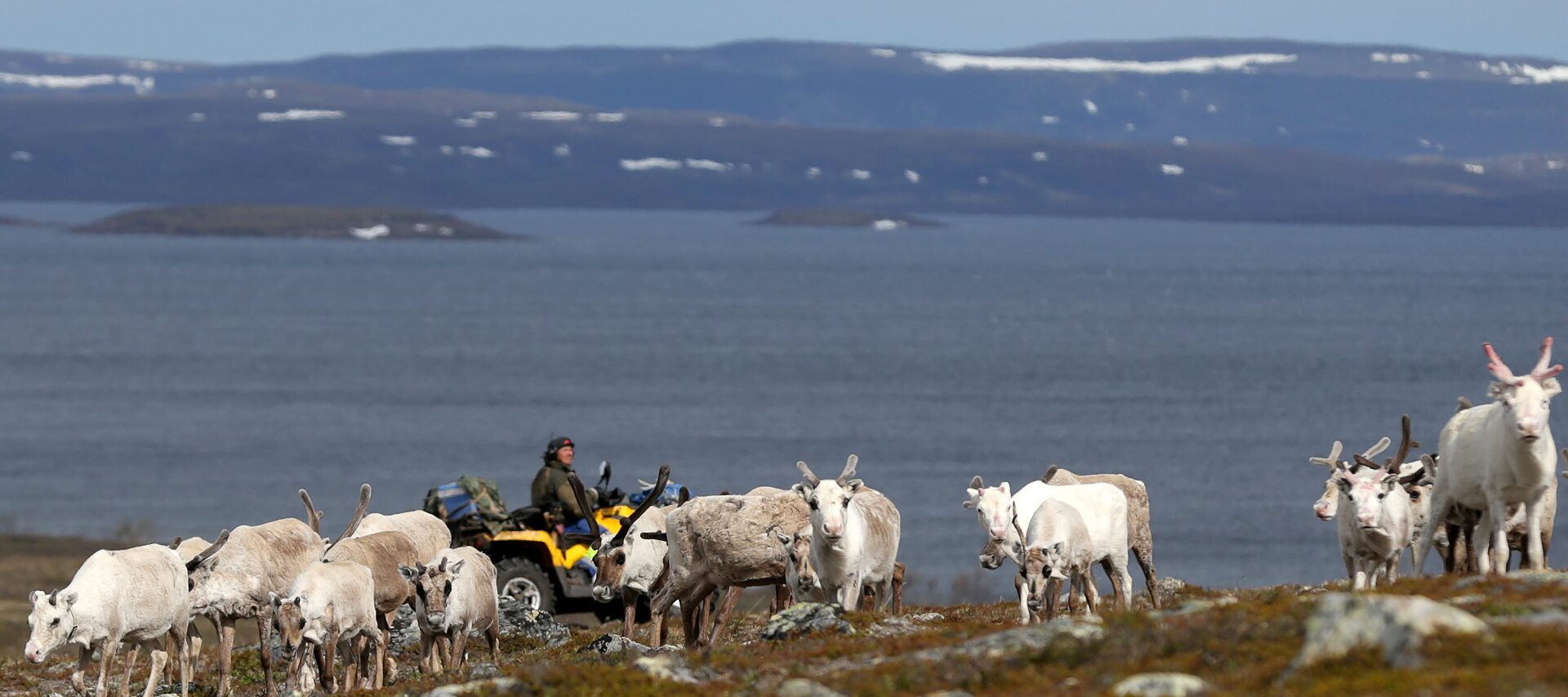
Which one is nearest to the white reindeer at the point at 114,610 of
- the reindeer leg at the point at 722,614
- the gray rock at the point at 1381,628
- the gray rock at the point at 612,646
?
the gray rock at the point at 612,646

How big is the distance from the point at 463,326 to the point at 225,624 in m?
149

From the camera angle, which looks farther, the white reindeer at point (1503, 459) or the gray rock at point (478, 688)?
the white reindeer at point (1503, 459)

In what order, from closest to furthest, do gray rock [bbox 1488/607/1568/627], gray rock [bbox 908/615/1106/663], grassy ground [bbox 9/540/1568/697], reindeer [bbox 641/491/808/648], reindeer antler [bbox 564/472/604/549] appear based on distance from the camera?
1. grassy ground [bbox 9/540/1568/697]
2. gray rock [bbox 1488/607/1568/627]
3. gray rock [bbox 908/615/1106/663]
4. reindeer [bbox 641/491/808/648]
5. reindeer antler [bbox 564/472/604/549]

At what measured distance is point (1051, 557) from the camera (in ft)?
62.2

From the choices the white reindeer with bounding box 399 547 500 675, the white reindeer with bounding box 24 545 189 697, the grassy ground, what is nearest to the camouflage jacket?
the white reindeer with bounding box 399 547 500 675

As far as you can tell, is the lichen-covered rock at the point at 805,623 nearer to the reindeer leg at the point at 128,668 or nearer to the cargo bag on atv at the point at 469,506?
the reindeer leg at the point at 128,668

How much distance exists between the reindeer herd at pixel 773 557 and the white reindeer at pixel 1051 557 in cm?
2

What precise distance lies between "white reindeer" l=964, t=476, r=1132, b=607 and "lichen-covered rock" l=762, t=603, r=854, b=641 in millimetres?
2402

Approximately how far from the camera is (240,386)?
121125mm

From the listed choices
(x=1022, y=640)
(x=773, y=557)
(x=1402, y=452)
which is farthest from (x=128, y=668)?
(x=1402, y=452)

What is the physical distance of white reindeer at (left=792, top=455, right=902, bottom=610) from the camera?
18969 mm

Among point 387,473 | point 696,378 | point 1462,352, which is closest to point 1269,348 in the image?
point 1462,352

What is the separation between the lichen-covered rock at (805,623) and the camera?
17.4m

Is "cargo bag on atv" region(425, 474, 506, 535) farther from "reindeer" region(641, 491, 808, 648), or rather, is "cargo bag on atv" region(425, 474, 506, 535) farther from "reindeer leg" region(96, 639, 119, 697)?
"reindeer leg" region(96, 639, 119, 697)
